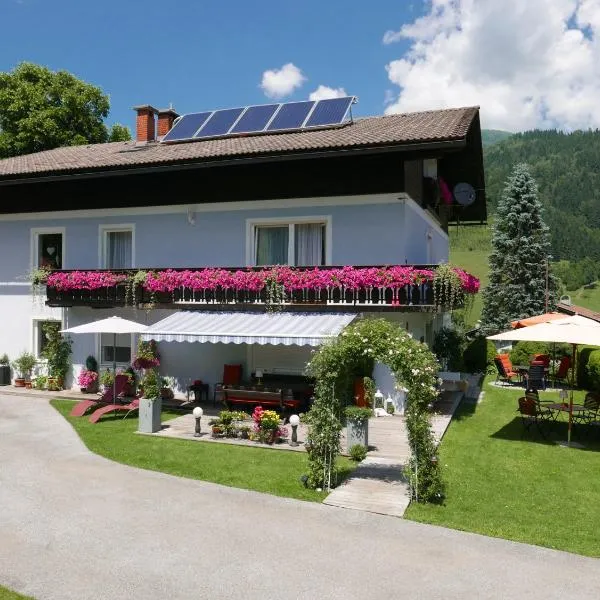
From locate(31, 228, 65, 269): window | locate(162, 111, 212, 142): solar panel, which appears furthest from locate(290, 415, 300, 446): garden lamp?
locate(162, 111, 212, 142): solar panel

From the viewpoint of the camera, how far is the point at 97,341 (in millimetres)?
21797

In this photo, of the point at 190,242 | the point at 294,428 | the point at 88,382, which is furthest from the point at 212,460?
the point at 88,382

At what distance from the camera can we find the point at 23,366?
22641 millimetres

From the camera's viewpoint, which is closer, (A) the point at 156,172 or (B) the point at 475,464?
(B) the point at 475,464

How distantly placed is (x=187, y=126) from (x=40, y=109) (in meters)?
17.2

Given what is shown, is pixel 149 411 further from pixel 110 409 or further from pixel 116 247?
pixel 116 247

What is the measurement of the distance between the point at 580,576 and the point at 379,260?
478 inches

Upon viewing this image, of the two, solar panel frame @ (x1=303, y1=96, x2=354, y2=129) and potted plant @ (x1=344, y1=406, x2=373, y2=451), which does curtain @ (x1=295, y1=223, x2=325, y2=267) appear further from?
potted plant @ (x1=344, y1=406, x2=373, y2=451)

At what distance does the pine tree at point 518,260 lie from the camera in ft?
142

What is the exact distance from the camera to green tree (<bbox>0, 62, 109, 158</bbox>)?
3666 cm

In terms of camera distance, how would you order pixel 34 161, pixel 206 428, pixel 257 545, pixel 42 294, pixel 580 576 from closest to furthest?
pixel 580 576, pixel 257 545, pixel 206 428, pixel 42 294, pixel 34 161

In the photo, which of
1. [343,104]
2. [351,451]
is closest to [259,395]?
[351,451]

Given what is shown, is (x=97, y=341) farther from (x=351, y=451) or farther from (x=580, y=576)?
(x=580, y=576)

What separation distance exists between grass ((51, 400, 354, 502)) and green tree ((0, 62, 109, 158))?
89.4 ft
